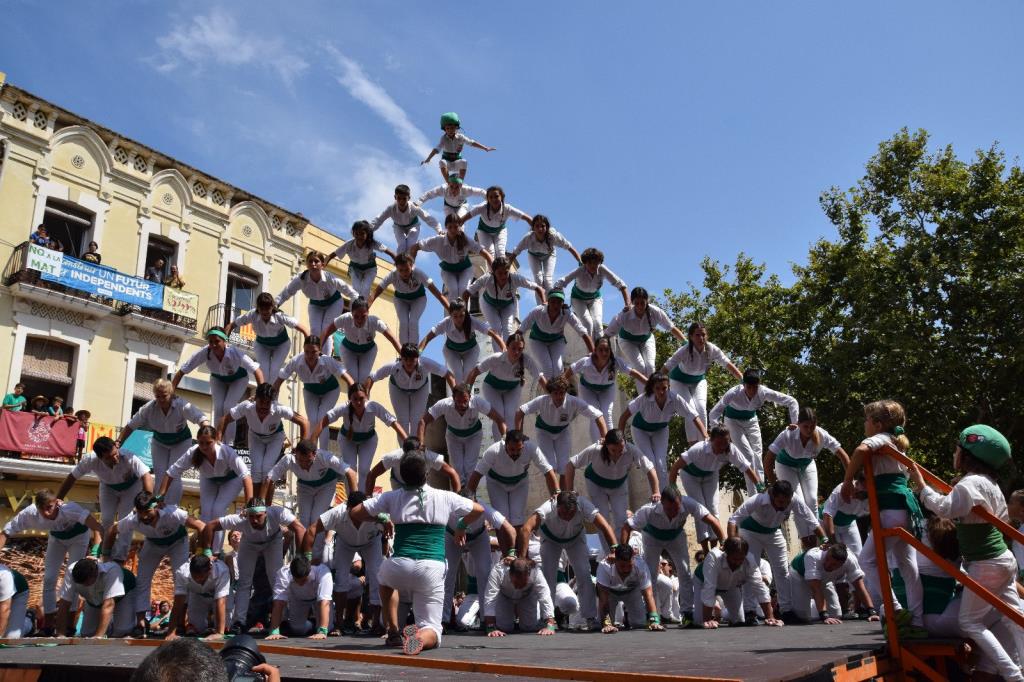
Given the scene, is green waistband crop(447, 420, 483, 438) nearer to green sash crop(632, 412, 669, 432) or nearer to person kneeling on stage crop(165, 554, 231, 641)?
green sash crop(632, 412, 669, 432)

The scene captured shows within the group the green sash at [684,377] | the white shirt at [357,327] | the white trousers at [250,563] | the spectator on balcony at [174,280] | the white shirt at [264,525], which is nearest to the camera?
the white shirt at [264,525]

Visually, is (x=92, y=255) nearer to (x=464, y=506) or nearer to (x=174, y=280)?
(x=174, y=280)

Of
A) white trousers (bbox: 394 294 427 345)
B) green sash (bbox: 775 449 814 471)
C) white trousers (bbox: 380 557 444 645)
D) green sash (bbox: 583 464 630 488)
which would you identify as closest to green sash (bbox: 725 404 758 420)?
green sash (bbox: 775 449 814 471)

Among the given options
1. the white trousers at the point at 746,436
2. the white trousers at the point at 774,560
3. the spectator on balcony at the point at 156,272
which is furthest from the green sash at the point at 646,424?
the spectator on balcony at the point at 156,272

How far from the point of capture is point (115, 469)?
10.1 metres

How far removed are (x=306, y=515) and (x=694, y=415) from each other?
5.63m

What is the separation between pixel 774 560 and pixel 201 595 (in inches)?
277

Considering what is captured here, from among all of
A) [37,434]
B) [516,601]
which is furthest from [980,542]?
[37,434]

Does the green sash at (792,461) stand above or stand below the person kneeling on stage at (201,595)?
above

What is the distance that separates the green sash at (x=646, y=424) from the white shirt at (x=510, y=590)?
10.6 feet

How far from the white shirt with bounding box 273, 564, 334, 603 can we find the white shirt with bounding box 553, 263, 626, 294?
6.11 m

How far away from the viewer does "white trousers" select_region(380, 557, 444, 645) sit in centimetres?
612

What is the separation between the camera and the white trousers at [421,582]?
6.12m

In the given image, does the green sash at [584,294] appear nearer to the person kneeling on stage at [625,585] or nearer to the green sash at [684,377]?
the green sash at [684,377]
